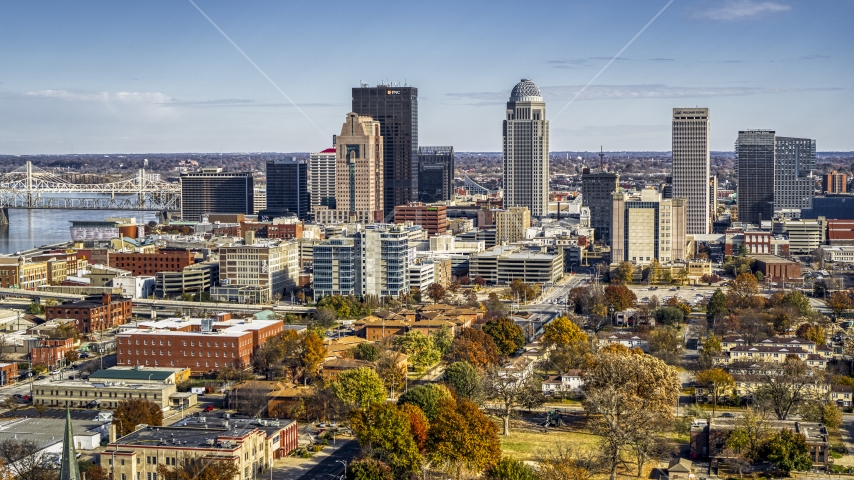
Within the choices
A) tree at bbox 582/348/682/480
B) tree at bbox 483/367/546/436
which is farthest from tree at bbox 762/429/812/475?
tree at bbox 483/367/546/436

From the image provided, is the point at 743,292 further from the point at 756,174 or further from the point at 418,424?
the point at 756,174

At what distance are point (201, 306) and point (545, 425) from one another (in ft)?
58.0

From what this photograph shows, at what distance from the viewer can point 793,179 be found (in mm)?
68188

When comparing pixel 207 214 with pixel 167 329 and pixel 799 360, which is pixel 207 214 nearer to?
pixel 167 329

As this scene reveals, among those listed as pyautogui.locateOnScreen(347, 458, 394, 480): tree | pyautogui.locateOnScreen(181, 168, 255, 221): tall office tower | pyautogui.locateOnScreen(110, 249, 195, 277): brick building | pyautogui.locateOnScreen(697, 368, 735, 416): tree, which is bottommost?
pyautogui.locateOnScreen(347, 458, 394, 480): tree

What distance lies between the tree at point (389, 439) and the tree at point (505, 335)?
1004cm

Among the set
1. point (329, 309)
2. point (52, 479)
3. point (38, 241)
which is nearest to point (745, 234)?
point (329, 309)

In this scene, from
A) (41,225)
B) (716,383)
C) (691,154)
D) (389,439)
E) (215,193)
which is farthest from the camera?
(41,225)

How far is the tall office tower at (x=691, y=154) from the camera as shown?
5838cm

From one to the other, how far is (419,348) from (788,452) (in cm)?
1069

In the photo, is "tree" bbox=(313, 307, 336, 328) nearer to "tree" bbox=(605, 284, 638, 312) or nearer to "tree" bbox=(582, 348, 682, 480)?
"tree" bbox=(605, 284, 638, 312)

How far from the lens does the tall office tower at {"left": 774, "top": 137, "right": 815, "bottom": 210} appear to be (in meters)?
68.1

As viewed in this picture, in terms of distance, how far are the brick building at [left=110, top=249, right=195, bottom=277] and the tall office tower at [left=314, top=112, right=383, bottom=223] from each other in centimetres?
2052

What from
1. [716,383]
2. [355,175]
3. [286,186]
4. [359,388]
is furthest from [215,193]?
[716,383]
